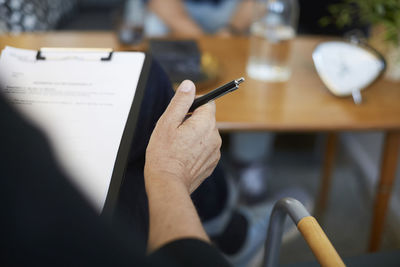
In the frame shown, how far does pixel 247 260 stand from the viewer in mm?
1137

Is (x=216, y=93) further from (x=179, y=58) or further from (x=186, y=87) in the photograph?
(x=179, y=58)

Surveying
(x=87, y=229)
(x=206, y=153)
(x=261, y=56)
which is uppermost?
(x=87, y=229)

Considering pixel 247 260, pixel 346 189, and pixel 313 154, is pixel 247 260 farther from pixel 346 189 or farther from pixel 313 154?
pixel 313 154

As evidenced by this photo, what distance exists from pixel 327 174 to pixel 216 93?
114 cm

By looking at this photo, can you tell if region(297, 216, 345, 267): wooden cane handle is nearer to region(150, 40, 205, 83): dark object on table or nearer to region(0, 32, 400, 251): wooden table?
region(0, 32, 400, 251): wooden table

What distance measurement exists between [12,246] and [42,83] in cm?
32

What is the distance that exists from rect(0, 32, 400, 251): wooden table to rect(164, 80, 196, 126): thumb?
0.38 metres

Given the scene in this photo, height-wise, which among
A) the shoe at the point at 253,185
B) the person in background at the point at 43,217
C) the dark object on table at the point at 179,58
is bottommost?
the shoe at the point at 253,185

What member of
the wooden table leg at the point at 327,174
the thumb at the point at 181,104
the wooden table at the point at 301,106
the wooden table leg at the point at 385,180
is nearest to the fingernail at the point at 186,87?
the thumb at the point at 181,104

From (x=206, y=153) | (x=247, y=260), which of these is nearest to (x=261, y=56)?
(x=247, y=260)

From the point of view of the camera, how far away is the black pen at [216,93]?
0.52 meters

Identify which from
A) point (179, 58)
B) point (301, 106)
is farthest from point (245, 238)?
point (179, 58)

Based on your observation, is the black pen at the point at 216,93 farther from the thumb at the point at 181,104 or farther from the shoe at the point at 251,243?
the shoe at the point at 251,243

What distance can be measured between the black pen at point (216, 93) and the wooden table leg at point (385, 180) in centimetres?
64
